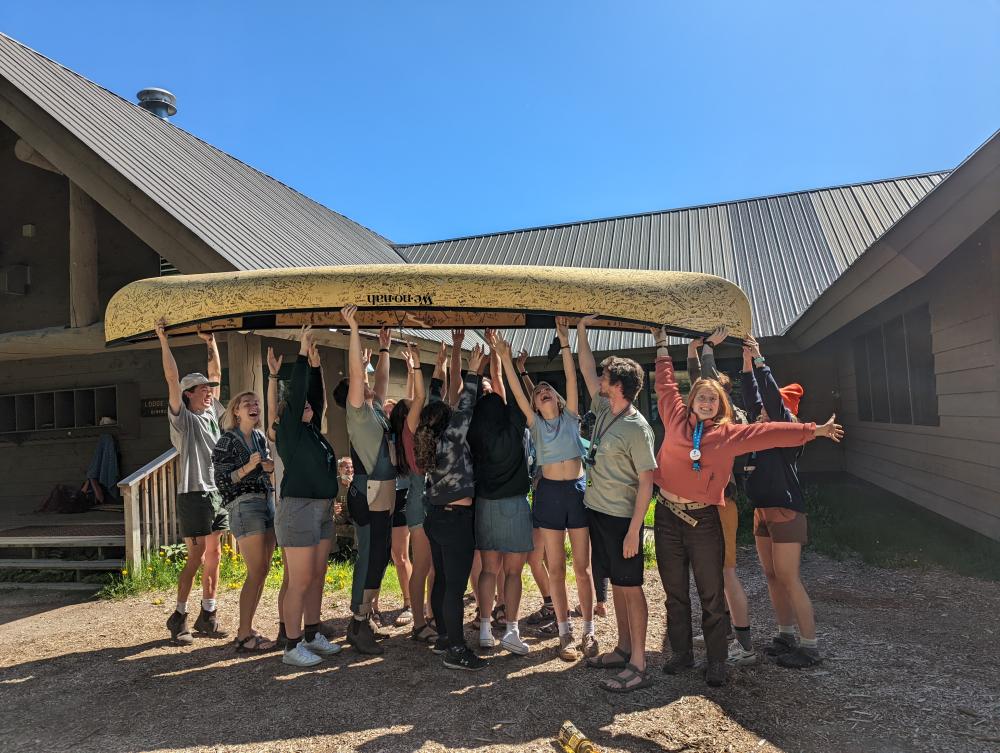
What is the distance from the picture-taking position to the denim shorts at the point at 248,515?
4242mm

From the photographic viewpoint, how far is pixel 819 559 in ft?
20.8

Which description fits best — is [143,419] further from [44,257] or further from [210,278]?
[210,278]

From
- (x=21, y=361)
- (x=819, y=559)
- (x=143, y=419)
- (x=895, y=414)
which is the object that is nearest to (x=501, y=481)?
(x=819, y=559)

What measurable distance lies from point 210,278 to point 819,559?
5.75m

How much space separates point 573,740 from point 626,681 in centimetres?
73

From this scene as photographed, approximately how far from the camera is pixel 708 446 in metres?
3.44

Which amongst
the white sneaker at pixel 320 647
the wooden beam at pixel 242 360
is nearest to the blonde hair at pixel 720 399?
the white sneaker at pixel 320 647

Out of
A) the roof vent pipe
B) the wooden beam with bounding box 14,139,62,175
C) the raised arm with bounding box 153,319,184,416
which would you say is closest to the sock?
the raised arm with bounding box 153,319,184,416

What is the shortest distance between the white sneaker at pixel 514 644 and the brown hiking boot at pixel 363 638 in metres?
0.83

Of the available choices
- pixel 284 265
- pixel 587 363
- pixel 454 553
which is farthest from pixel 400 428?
pixel 284 265

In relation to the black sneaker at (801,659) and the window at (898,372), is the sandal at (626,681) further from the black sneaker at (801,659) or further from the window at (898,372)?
the window at (898,372)

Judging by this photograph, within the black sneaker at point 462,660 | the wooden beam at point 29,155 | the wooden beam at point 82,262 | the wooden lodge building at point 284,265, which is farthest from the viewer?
the wooden beam at point 29,155

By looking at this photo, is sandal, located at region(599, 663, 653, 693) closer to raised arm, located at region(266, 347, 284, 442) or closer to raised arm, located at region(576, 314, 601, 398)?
raised arm, located at region(576, 314, 601, 398)

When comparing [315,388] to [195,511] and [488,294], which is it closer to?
[488,294]
